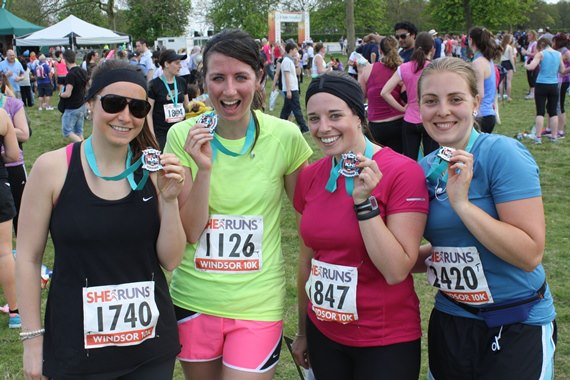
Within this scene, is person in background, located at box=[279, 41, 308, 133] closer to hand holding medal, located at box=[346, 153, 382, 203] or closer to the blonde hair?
the blonde hair

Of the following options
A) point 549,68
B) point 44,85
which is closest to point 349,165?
point 549,68

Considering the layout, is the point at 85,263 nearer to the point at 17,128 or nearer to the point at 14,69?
the point at 17,128

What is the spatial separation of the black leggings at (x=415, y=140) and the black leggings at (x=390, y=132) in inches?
16.2

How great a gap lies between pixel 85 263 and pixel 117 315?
0.23 metres

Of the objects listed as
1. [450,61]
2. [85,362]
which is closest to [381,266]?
[450,61]

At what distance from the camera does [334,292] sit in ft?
7.90

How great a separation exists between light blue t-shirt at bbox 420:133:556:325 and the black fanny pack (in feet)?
0.06

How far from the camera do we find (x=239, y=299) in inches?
101

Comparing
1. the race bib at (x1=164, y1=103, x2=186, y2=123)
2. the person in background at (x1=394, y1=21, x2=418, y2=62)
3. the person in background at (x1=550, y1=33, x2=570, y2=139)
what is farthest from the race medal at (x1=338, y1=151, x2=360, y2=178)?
the person in background at (x1=550, y1=33, x2=570, y2=139)

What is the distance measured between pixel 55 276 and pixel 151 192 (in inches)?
18.7

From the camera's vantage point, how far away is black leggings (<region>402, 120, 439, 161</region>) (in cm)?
666

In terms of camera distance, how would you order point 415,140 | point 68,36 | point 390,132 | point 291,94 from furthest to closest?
point 68,36, point 291,94, point 390,132, point 415,140

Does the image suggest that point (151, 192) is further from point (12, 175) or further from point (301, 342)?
point (12, 175)

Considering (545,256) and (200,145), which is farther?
(545,256)
